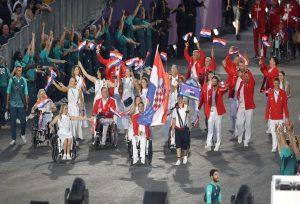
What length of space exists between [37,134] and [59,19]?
937 centimetres

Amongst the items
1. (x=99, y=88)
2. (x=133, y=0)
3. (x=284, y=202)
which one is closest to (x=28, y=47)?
(x=99, y=88)

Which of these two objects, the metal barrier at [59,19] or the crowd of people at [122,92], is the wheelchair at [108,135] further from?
the metal barrier at [59,19]

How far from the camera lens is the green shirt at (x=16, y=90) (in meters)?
37.1

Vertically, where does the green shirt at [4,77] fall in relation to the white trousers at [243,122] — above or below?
above

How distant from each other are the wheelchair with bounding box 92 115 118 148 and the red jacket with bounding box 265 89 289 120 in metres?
3.81

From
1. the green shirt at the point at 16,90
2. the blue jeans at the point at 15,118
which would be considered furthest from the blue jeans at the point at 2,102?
the blue jeans at the point at 15,118

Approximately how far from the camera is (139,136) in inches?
1358

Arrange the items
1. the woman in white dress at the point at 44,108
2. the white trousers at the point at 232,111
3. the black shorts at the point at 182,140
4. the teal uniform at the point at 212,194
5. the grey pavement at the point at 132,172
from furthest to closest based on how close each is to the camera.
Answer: the white trousers at the point at 232,111
the woman in white dress at the point at 44,108
the black shorts at the point at 182,140
the grey pavement at the point at 132,172
the teal uniform at the point at 212,194

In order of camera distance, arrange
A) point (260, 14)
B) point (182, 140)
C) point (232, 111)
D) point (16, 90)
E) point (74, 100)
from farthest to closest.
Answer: point (260, 14) → point (232, 111) → point (74, 100) → point (16, 90) → point (182, 140)

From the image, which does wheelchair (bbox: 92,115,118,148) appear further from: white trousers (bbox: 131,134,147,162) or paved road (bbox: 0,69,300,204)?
white trousers (bbox: 131,134,147,162)

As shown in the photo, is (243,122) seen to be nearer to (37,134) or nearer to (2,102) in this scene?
(37,134)

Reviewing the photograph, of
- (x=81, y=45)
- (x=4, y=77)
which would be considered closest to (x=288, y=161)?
(x=4, y=77)

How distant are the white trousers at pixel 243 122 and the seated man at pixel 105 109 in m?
3.14

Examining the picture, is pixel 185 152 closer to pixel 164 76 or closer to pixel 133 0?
pixel 164 76
